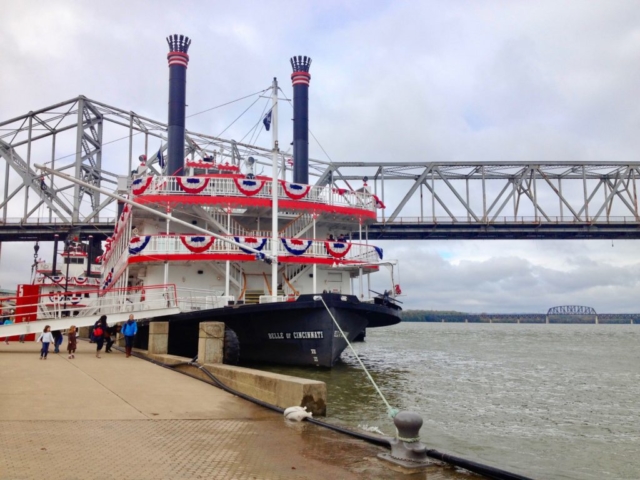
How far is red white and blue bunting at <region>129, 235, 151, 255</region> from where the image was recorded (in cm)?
2108

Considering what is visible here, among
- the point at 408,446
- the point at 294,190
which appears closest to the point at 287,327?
the point at 294,190

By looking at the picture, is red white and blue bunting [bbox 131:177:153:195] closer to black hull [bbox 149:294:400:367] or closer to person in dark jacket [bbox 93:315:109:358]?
black hull [bbox 149:294:400:367]

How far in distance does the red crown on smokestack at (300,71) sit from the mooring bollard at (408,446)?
86.8 ft

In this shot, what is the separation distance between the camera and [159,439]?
24.1 feet

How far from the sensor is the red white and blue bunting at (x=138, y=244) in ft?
69.2

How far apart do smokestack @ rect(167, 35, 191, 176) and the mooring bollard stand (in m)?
22.5

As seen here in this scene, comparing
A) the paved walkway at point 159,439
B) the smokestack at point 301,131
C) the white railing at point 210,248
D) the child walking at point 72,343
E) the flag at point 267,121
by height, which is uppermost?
the smokestack at point 301,131

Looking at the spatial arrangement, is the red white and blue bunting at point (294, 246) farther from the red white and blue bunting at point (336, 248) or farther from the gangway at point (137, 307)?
the gangway at point (137, 307)

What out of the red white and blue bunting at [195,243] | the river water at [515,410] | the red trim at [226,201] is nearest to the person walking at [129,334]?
the red white and blue bunting at [195,243]

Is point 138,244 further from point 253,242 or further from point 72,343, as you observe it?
point 72,343

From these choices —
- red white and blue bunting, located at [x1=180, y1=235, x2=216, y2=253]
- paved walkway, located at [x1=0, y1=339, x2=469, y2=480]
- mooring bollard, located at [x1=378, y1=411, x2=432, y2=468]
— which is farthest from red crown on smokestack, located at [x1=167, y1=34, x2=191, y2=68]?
mooring bollard, located at [x1=378, y1=411, x2=432, y2=468]

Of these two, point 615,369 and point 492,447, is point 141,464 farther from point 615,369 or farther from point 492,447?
point 615,369

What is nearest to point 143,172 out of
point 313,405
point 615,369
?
point 313,405

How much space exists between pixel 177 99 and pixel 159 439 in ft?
80.1
